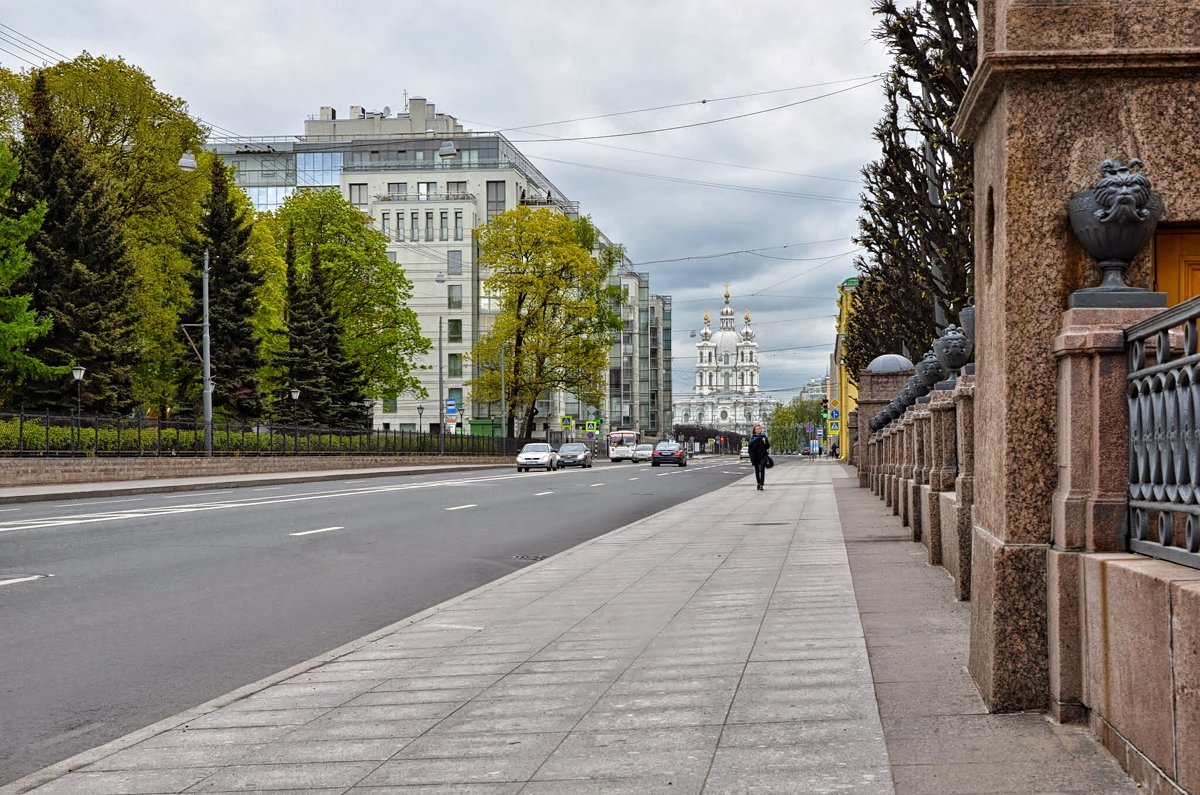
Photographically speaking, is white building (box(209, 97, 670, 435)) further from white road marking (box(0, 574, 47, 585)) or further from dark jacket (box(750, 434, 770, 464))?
white road marking (box(0, 574, 47, 585))

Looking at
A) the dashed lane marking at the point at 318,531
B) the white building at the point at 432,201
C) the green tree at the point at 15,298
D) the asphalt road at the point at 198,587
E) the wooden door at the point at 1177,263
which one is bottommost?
the asphalt road at the point at 198,587

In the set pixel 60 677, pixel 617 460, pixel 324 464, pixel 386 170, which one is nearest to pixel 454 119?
pixel 386 170

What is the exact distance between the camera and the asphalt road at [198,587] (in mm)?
6742

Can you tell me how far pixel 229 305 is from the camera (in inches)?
1997

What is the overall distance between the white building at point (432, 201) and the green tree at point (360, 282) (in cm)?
2663

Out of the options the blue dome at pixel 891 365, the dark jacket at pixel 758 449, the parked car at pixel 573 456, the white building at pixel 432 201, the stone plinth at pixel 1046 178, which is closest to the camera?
the stone plinth at pixel 1046 178

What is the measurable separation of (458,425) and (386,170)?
70.5 ft

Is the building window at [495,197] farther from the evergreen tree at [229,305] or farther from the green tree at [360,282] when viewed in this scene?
the evergreen tree at [229,305]

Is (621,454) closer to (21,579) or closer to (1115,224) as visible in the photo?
(21,579)

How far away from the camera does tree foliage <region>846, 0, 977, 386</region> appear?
17.5 m

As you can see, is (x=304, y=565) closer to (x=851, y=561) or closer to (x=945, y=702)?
(x=851, y=561)

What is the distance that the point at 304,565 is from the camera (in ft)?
43.1

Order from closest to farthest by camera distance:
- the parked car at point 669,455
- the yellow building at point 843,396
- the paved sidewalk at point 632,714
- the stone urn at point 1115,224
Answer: the paved sidewalk at point 632,714 < the stone urn at point 1115,224 < the parked car at point 669,455 < the yellow building at point 843,396

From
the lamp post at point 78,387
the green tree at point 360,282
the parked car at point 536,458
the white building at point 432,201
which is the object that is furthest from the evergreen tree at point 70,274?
the white building at point 432,201
